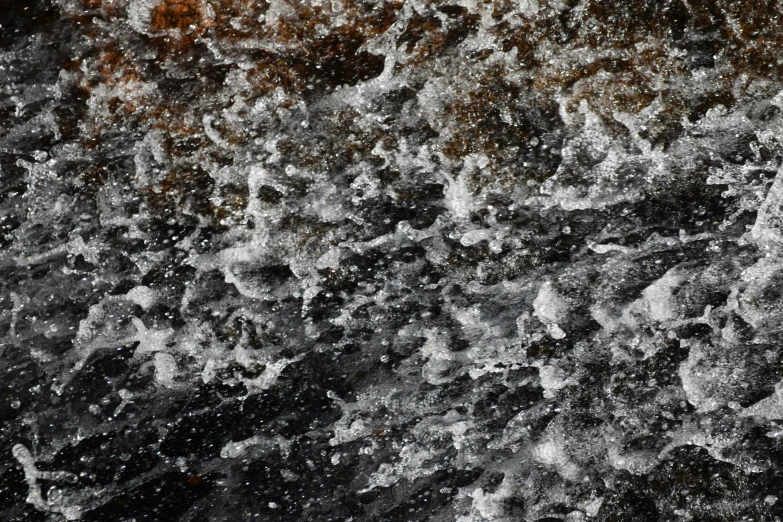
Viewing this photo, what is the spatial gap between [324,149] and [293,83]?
14 centimetres

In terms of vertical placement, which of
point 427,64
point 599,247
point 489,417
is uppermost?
point 427,64

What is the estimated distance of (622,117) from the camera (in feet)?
3.97

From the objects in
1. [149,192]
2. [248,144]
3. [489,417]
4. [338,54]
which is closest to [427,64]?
[338,54]

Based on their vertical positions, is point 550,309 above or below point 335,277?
below

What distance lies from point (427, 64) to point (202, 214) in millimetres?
508

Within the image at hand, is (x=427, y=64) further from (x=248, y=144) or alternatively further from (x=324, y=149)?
Answer: (x=248, y=144)

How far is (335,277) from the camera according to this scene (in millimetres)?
1237

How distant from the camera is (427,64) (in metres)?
1.23

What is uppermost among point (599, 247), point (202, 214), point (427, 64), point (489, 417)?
point (427, 64)

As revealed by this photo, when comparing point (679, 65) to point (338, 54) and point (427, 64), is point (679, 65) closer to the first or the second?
point (427, 64)

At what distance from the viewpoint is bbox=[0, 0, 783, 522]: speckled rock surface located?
4.00 ft

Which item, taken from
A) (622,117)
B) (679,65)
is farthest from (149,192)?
(679,65)

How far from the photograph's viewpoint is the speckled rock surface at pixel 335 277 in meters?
1.22

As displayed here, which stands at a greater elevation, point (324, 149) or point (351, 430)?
point (324, 149)
